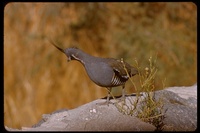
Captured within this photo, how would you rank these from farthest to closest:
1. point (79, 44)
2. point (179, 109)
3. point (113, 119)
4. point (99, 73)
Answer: point (79, 44) → point (179, 109) → point (113, 119) → point (99, 73)

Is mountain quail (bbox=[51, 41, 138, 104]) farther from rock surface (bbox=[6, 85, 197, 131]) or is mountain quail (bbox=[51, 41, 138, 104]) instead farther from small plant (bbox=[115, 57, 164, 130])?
rock surface (bbox=[6, 85, 197, 131])

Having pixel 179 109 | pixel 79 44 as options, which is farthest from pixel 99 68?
pixel 79 44

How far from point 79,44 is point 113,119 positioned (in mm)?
4531

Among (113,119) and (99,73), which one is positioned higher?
(99,73)

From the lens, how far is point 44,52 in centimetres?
952

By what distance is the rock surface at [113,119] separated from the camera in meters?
4.98

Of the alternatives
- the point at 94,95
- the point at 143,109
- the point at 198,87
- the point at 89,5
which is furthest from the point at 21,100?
the point at 143,109

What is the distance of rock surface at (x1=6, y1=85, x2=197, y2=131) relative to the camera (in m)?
4.98

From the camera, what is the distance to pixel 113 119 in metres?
5.02

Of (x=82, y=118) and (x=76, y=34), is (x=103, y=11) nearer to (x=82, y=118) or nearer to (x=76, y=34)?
(x=76, y=34)

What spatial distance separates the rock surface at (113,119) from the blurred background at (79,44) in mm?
3302

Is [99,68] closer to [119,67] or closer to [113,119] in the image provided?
[119,67]

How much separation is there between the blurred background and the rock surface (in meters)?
3.30

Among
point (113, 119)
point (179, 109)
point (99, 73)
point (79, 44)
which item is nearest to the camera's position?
point (99, 73)
